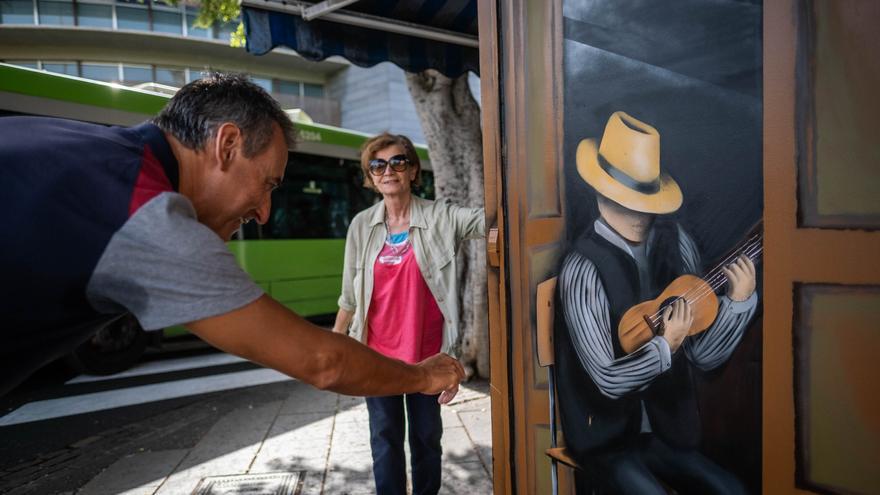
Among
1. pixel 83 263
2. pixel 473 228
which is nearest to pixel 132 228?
pixel 83 263

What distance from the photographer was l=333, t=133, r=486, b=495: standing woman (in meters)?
2.79

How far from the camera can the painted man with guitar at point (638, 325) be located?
4.88 ft

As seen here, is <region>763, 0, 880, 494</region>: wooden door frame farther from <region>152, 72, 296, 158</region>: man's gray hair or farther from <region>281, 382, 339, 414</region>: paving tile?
<region>281, 382, 339, 414</region>: paving tile

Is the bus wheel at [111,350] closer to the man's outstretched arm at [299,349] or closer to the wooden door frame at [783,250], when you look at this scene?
the man's outstretched arm at [299,349]

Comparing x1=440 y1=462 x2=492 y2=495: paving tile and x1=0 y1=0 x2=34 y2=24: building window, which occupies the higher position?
x1=0 y1=0 x2=34 y2=24: building window

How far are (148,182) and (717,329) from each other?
56.8 inches

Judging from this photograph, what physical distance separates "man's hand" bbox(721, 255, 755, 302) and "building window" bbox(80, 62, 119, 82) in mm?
24556

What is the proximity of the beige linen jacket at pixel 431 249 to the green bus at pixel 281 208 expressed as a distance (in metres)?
4.95

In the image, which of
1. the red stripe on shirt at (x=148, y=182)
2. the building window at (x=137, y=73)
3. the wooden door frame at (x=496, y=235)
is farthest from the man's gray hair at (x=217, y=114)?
the building window at (x=137, y=73)

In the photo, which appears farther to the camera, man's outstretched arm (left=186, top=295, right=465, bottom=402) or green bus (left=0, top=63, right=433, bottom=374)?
green bus (left=0, top=63, right=433, bottom=374)

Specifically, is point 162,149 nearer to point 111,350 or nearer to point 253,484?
point 253,484

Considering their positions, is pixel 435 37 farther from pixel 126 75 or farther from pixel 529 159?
pixel 126 75

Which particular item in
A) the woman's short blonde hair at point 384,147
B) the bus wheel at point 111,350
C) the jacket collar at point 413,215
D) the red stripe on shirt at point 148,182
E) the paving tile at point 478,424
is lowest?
the paving tile at point 478,424

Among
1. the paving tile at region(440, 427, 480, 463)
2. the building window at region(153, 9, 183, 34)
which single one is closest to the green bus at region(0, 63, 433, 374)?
the paving tile at region(440, 427, 480, 463)
